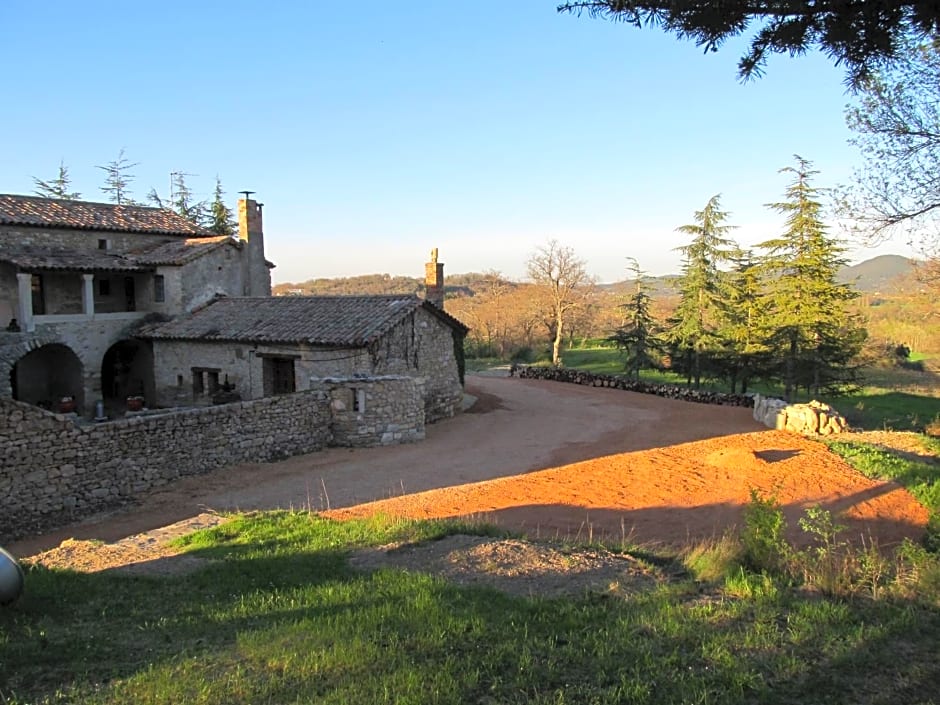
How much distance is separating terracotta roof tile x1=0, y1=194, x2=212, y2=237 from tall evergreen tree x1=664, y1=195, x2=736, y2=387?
68.7ft

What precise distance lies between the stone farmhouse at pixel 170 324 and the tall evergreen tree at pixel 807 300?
1292 cm

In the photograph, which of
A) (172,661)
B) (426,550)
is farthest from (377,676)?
(426,550)

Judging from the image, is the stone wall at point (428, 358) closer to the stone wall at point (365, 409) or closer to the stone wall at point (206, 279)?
the stone wall at point (365, 409)

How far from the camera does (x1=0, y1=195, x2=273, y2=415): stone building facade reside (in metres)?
19.8

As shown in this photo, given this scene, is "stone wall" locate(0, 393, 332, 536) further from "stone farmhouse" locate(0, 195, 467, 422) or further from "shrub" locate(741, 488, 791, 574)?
"shrub" locate(741, 488, 791, 574)

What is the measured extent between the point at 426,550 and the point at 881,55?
6731mm

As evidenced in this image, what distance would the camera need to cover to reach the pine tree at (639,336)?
1179 inches

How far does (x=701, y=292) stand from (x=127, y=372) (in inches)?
922

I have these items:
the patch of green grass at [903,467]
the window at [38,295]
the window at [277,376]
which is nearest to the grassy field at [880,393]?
the patch of green grass at [903,467]

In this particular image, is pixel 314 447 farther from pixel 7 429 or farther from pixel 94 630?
pixel 94 630

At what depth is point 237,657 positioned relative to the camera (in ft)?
14.1

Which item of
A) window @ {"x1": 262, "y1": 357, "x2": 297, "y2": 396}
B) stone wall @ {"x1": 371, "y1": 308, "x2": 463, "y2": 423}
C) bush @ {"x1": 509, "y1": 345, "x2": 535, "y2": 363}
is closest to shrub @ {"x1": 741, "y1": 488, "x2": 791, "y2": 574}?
stone wall @ {"x1": 371, "y1": 308, "x2": 463, "y2": 423}

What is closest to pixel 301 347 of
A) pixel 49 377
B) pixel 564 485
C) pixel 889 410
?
pixel 564 485

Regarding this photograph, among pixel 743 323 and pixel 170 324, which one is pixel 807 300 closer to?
pixel 743 323
